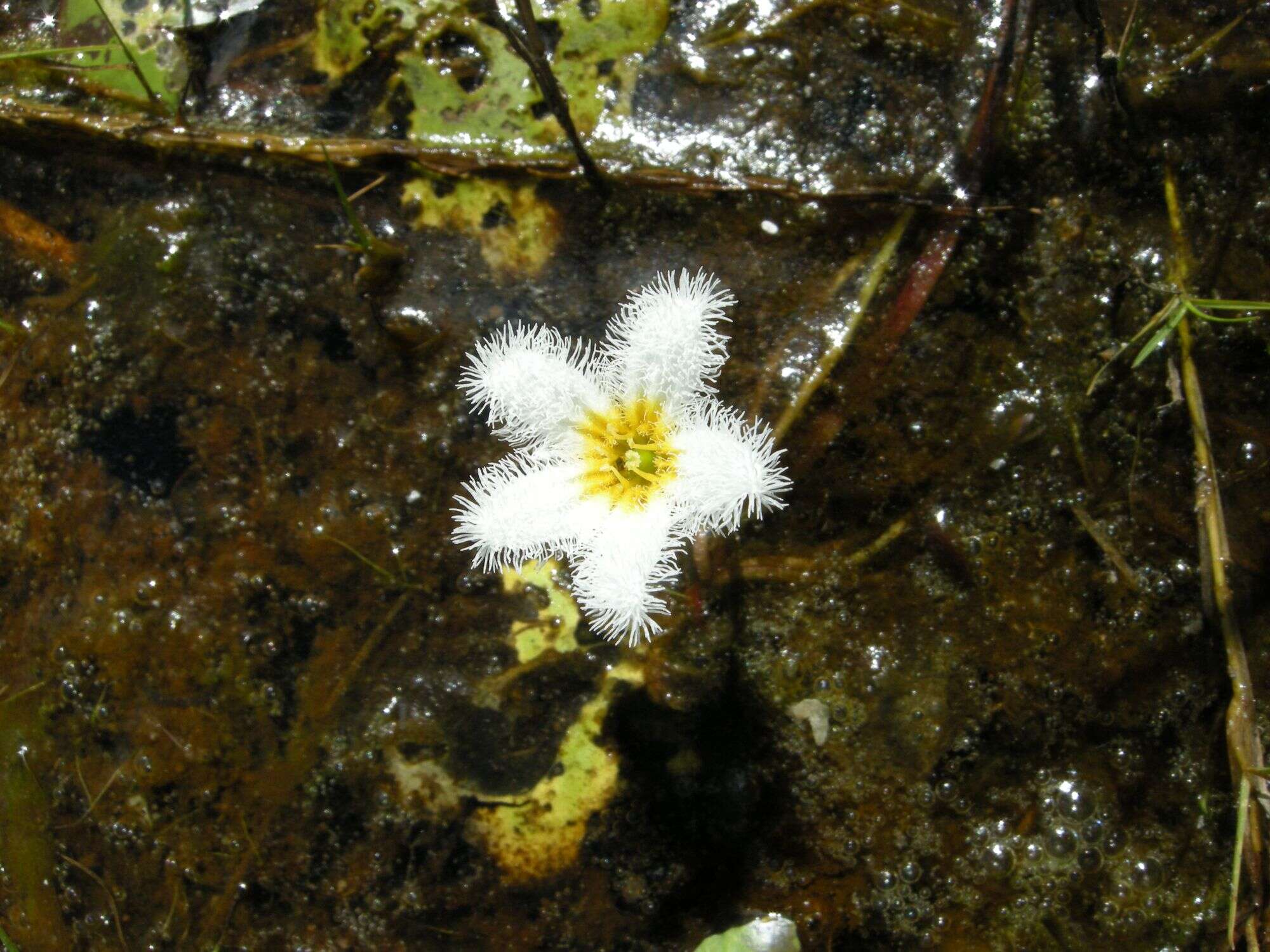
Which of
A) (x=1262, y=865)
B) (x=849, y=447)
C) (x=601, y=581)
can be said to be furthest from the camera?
(x=849, y=447)

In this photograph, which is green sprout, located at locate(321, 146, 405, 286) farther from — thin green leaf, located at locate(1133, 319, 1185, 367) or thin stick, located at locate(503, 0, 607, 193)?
thin green leaf, located at locate(1133, 319, 1185, 367)

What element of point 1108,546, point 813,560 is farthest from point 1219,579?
point 813,560

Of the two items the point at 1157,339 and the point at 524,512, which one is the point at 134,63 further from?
the point at 1157,339

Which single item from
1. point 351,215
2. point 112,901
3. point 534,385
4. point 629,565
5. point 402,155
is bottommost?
point 112,901

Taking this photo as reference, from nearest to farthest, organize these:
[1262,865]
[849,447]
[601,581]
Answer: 1. [601,581]
2. [1262,865]
3. [849,447]

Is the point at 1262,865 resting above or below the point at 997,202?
below

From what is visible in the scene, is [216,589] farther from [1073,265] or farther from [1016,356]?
[1073,265]

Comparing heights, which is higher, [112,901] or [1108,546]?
[1108,546]

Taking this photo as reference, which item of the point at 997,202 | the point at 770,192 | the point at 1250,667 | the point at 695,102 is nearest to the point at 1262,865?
the point at 1250,667
